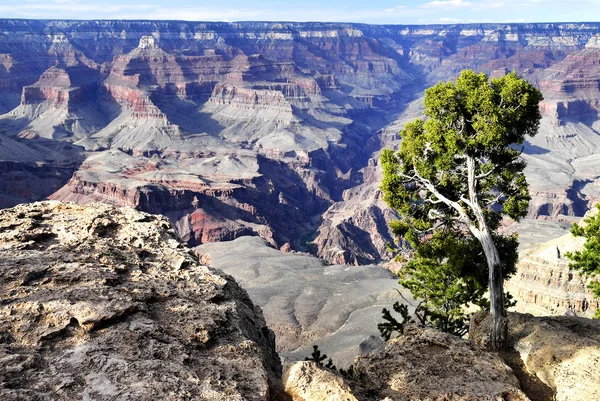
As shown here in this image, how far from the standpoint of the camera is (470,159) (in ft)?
63.8

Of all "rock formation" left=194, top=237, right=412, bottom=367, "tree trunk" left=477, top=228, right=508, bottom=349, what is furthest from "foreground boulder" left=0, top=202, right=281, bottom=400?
"rock formation" left=194, top=237, right=412, bottom=367

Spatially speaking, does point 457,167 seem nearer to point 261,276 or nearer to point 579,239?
point 579,239

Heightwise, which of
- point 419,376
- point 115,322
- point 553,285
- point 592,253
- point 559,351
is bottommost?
point 553,285

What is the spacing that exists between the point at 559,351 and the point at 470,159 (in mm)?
8045

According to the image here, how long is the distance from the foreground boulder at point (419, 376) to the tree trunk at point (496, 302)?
99.6 inches

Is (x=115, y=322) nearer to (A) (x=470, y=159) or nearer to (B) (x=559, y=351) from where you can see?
(B) (x=559, y=351)

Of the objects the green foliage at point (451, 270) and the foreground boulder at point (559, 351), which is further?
the green foliage at point (451, 270)

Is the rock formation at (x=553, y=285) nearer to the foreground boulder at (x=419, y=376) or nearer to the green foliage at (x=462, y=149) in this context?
the green foliage at (x=462, y=149)

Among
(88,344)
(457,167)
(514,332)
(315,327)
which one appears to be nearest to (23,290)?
(88,344)

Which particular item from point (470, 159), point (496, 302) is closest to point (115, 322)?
point (496, 302)

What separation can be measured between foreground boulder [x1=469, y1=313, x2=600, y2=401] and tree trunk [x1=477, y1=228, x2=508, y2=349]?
0.51 metres

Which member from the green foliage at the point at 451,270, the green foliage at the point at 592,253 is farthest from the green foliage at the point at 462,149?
the green foliage at the point at 592,253

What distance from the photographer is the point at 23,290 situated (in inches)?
449

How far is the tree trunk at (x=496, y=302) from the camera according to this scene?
16.3 meters
